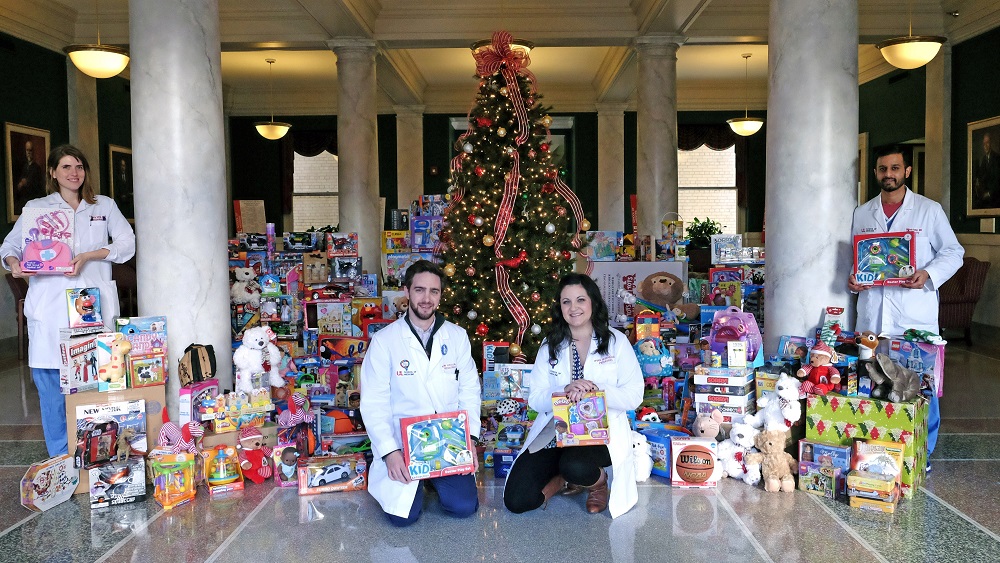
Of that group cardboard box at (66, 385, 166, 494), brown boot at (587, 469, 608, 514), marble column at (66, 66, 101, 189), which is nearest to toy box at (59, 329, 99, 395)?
cardboard box at (66, 385, 166, 494)

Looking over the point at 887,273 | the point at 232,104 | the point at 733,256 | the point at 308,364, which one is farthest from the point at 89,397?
the point at 232,104

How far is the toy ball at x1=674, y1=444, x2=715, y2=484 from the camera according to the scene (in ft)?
13.3

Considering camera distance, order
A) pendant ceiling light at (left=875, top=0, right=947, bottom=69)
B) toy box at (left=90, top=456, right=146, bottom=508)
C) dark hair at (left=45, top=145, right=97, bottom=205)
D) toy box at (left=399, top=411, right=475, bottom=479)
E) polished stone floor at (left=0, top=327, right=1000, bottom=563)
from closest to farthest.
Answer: polished stone floor at (left=0, top=327, right=1000, bottom=563) → toy box at (left=399, top=411, right=475, bottom=479) → toy box at (left=90, top=456, right=146, bottom=508) → dark hair at (left=45, top=145, right=97, bottom=205) → pendant ceiling light at (left=875, top=0, right=947, bottom=69)

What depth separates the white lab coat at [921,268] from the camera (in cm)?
433

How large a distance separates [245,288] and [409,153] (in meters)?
10.7

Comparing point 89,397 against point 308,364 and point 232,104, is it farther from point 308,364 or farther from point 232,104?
point 232,104

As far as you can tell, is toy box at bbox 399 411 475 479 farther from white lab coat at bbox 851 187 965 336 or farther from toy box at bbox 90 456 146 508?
white lab coat at bbox 851 187 965 336

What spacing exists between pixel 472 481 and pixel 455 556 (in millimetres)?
546

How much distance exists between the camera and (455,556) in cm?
321

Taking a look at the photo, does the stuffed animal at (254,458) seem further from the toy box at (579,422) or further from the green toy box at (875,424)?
the green toy box at (875,424)

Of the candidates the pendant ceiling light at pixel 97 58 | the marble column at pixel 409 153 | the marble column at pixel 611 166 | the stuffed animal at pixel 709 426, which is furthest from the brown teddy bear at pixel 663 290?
the marble column at pixel 409 153

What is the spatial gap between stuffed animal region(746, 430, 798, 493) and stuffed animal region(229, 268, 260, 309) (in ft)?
14.0

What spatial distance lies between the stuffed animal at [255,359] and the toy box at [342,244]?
114 inches

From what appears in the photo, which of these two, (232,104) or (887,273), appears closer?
(887,273)
